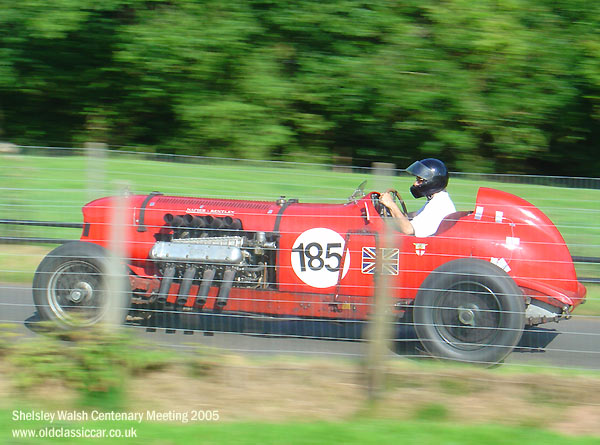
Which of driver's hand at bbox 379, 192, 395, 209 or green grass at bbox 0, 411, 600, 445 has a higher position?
driver's hand at bbox 379, 192, 395, 209

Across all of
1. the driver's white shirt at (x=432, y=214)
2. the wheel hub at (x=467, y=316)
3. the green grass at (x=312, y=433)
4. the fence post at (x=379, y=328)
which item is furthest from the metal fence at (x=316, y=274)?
the green grass at (x=312, y=433)

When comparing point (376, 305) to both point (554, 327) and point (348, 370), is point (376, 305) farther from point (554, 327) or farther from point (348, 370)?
point (554, 327)

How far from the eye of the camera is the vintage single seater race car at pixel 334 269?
5.30m

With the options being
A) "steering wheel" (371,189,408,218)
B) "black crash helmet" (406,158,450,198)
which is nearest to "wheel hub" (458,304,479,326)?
"steering wheel" (371,189,408,218)

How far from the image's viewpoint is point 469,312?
5.32 m

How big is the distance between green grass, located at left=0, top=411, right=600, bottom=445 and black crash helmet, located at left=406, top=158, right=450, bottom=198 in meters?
2.28

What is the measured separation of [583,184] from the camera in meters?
5.84

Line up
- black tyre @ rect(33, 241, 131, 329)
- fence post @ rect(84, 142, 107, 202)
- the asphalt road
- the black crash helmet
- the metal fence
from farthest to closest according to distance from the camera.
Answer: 1. the black crash helmet
2. the asphalt road
3. black tyre @ rect(33, 241, 131, 329)
4. the metal fence
5. fence post @ rect(84, 142, 107, 202)

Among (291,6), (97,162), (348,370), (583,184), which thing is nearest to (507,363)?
(348,370)

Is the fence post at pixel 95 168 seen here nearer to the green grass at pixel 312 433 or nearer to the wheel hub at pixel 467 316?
the green grass at pixel 312 433

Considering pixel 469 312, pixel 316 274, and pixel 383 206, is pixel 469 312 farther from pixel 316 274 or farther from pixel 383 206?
pixel 316 274

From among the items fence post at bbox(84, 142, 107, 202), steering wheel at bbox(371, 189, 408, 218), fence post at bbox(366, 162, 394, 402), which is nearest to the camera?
fence post at bbox(366, 162, 394, 402)

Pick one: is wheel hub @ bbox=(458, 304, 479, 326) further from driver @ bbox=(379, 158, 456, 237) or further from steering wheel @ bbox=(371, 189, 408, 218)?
steering wheel @ bbox=(371, 189, 408, 218)

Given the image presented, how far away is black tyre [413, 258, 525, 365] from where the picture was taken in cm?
518
